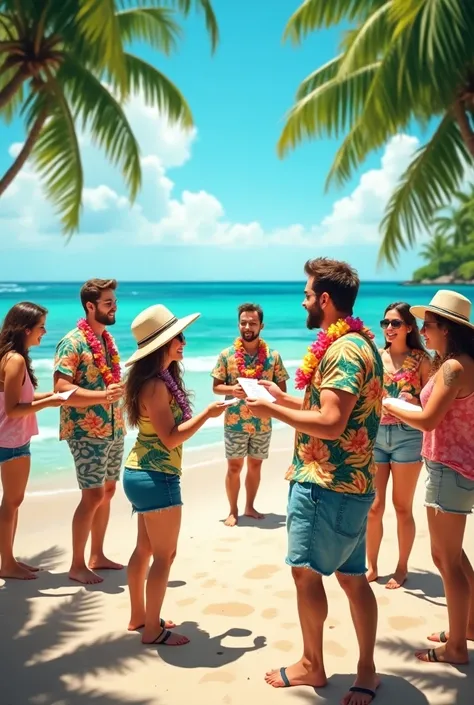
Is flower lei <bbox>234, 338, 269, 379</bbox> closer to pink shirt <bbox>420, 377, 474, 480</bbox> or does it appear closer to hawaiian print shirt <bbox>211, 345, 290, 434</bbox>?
hawaiian print shirt <bbox>211, 345, 290, 434</bbox>

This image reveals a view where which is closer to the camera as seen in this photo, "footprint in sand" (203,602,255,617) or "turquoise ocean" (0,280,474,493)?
"footprint in sand" (203,602,255,617)

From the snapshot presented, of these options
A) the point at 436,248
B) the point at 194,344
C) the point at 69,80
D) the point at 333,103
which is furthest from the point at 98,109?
the point at 436,248

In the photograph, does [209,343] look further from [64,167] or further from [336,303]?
[336,303]

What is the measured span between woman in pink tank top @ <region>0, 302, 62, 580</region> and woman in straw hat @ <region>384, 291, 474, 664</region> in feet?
8.16

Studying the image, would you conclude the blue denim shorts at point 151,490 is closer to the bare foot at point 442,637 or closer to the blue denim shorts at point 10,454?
the blue denim shorts at point 10,454

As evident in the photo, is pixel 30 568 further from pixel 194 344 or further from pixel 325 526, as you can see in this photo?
pixel 194 344

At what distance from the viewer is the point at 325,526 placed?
2.86m

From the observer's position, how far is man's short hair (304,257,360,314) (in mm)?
2957

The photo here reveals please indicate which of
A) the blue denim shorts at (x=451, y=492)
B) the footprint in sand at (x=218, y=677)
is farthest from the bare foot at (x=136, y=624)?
the blue denim shorts at (x=451, y=492)

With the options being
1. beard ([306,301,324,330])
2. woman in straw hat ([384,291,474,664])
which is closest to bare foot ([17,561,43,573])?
woman in straw hat ([384,291,474,664])

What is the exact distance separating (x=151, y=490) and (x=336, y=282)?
4.88 feet

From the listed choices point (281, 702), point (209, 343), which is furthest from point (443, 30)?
point (209, 343)

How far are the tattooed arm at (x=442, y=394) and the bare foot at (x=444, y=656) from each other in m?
1.21

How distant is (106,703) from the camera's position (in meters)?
3.06
